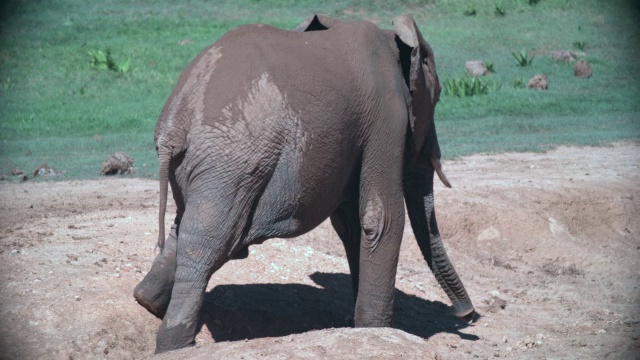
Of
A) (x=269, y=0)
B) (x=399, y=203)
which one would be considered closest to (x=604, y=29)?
(x=269, y=0)

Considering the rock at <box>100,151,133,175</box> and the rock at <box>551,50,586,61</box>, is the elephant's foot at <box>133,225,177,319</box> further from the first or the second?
the rock at <box>551,50,586,61</box>

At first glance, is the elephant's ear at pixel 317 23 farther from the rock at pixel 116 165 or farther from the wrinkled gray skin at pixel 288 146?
the rock at pixel 116 165

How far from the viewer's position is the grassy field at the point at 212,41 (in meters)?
14.5

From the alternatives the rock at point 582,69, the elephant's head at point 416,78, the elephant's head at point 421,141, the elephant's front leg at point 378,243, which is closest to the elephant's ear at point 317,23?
the elephant's head at point 421,141

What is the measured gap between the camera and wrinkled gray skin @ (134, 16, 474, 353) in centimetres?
566

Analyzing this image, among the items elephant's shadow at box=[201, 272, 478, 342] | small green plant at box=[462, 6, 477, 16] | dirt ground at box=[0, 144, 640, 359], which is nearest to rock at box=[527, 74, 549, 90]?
dirt ground at box=[0, 144, 640, 359]

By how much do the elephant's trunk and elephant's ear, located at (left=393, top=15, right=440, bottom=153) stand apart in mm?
410

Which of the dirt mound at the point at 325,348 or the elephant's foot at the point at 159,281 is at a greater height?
the dirt mound at the point at 325,348

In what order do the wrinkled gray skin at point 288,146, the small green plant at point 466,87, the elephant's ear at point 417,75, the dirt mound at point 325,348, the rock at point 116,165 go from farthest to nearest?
the small green plant at point 466,87 < the rock at point 116,165 < the elephant's ear at point 417,75 < the wrinkled gray skin at point 288,146 < the dirt mound at point 325,348

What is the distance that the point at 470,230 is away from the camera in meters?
10.1

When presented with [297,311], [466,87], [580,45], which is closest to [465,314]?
[297,311]

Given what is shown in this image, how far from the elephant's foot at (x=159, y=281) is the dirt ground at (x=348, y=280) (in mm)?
141

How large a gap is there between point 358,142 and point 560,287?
148 inches

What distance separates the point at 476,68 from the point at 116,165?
9535mm
